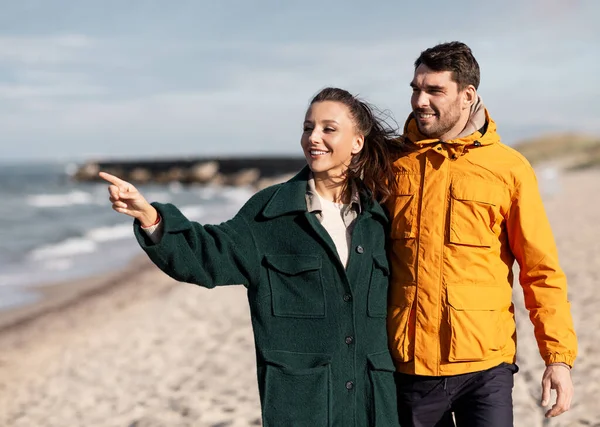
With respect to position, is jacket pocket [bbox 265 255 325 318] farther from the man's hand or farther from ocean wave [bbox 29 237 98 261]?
ocean wave [bbox 29 237 98 261]

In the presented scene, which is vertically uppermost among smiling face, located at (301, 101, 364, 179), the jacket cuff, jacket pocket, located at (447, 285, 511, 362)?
smiling face, located at (301, 101, 364, 179)

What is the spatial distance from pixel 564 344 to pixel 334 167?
1.03m

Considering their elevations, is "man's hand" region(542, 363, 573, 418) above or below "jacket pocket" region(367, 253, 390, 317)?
below

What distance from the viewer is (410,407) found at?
263 cm

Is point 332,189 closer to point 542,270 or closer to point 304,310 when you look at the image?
point 304,310

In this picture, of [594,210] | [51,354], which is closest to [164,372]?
[51,354]

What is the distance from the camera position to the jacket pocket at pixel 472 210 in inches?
100

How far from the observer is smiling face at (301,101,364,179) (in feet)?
8.33

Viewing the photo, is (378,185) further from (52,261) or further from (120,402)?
(52,261)

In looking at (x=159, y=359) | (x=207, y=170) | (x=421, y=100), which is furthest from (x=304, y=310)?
(x=207, y=170)

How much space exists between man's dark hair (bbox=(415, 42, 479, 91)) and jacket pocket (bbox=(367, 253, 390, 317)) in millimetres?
706

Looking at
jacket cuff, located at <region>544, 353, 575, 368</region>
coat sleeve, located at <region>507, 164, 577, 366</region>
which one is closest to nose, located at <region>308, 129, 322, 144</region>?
coat sleeve, located at <region>507, 164, 577, 366</region>

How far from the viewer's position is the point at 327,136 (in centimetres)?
254

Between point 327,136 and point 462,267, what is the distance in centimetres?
67
